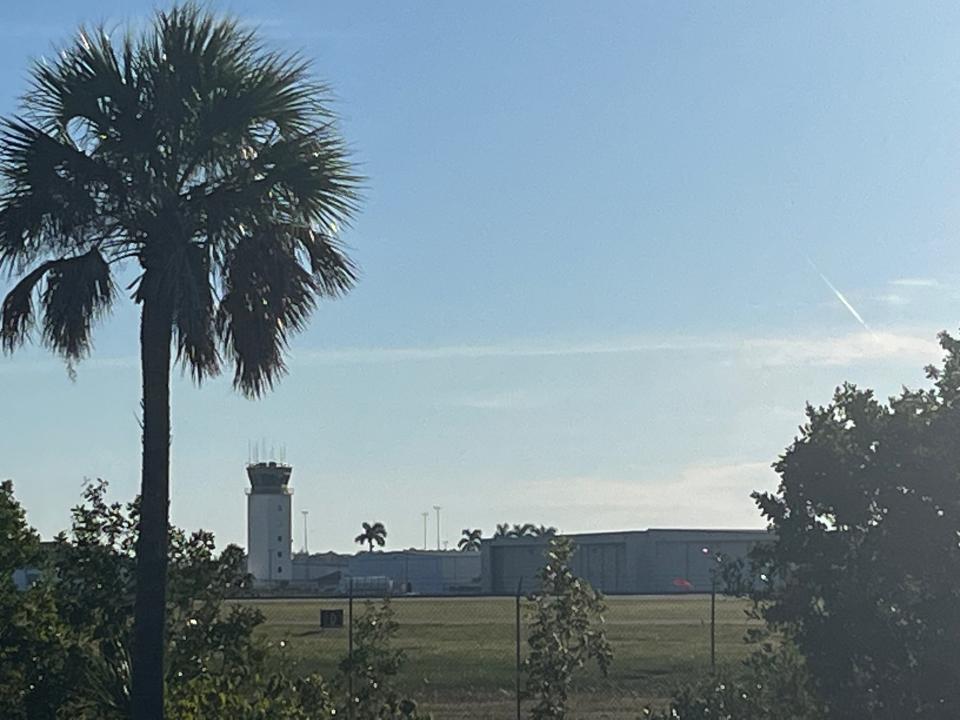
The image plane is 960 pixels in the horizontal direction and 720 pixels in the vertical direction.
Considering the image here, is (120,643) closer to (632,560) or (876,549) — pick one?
(876,549)

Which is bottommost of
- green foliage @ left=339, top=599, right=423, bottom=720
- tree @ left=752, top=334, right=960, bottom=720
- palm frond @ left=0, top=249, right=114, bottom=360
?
green foliage @ left=339, top=599, right=423, bottom=720

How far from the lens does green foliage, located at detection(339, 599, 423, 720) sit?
640 inches

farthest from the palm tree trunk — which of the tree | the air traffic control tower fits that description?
the air traffic control tower

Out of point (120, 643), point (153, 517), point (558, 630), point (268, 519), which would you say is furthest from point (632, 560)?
point (153, 517)

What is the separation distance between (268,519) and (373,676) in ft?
342

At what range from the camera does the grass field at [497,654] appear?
2614cm

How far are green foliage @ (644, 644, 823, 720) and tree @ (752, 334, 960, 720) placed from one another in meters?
0.77

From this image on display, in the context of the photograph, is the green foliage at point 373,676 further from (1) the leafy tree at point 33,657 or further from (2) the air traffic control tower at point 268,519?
(2) the air traffic control tower at point 268,519

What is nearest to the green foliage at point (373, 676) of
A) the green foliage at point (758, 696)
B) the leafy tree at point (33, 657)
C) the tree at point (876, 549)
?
the leafy tree at point (33, 657)

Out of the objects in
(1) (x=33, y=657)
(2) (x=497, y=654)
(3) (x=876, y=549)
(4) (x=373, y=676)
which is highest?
(3) (x=876, y=549)

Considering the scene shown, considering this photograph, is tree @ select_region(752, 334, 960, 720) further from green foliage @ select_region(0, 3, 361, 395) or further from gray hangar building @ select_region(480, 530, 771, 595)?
gray hangar building @ select_region(480, 530, 771, 595)

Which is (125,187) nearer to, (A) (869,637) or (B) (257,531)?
(A) (869,637)

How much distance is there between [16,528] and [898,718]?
10067 millimetres

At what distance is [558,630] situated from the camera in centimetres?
1666
